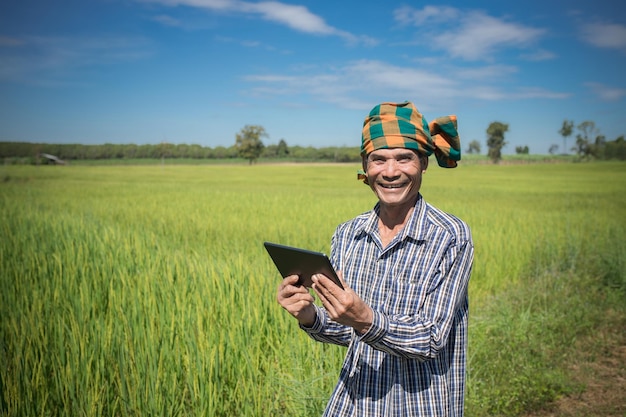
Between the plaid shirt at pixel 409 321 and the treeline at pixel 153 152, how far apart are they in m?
61.5

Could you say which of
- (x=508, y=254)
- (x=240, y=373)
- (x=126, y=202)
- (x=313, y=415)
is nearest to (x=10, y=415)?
(x=240, y=373)

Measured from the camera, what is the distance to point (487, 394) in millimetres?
3035

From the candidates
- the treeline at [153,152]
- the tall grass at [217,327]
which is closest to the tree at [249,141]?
the treeline at [153,152]

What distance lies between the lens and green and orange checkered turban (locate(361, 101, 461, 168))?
1.34m

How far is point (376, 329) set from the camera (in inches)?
46.1

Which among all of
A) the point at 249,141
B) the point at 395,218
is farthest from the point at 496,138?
the point at 395,218

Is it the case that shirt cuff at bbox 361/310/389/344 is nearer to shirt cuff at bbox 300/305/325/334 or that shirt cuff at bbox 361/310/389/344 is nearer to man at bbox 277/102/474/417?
man at bbox 277/102/474/417

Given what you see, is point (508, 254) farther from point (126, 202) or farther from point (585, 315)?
point (126, 202)

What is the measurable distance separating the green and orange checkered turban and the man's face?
0.03 m

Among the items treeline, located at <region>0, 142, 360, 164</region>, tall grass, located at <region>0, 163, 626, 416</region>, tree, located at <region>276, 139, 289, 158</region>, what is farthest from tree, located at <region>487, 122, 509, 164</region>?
tall grass, located at <region>0, 163, 626, 416</region>

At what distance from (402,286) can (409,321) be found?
Result: 11cm

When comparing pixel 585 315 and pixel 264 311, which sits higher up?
pixel 264 311

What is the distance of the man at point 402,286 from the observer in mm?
1253

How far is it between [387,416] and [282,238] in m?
5.84
